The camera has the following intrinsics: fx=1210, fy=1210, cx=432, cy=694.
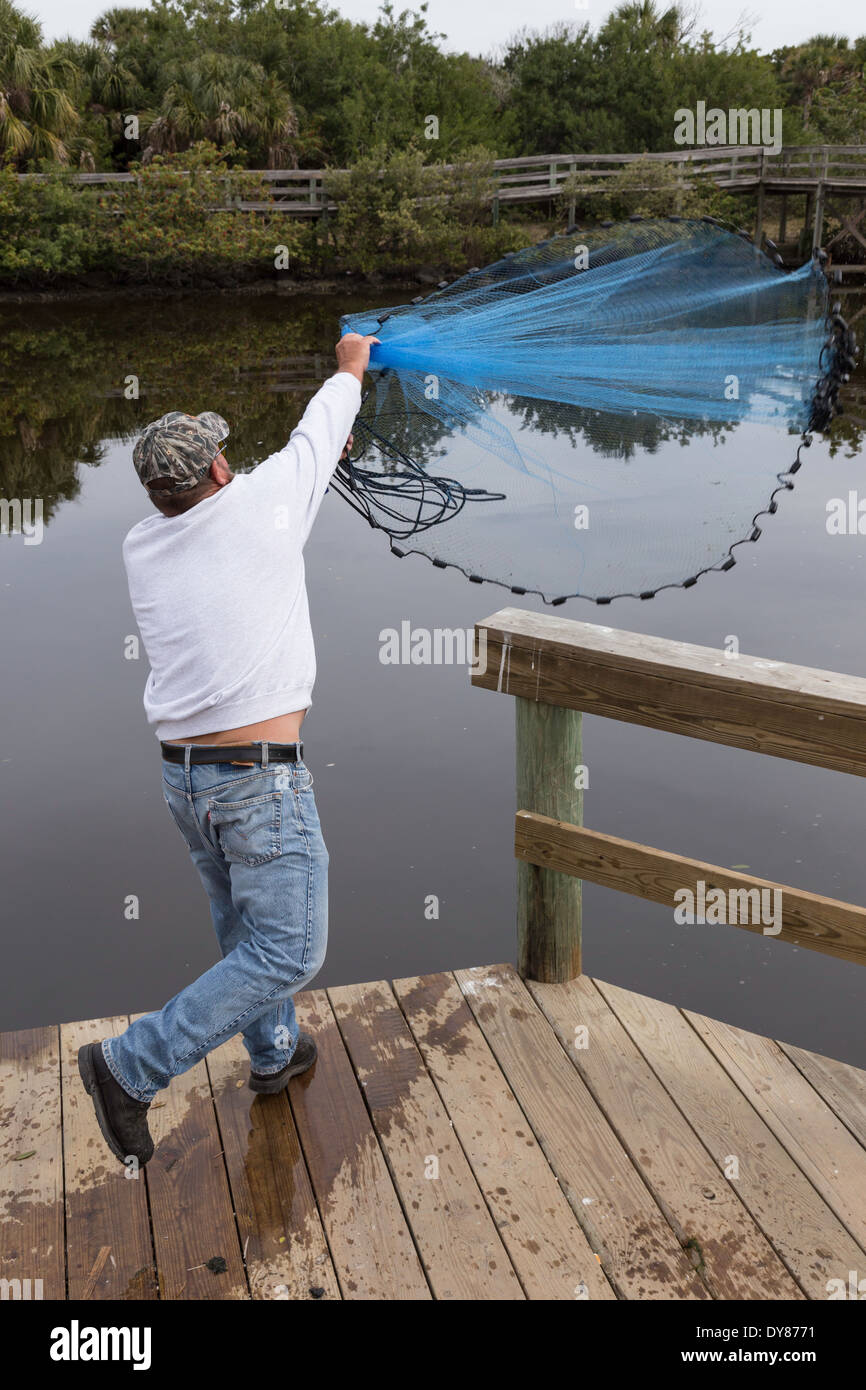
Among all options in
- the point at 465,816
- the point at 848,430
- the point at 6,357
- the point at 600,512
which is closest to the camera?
the point at 600,512

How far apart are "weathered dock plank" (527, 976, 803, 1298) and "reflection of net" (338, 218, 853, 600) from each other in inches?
52.7

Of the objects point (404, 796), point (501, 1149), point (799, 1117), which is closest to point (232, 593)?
point (501, 1149)

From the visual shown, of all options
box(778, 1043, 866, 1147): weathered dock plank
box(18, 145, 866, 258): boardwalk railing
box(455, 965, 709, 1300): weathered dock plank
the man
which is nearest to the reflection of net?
the man

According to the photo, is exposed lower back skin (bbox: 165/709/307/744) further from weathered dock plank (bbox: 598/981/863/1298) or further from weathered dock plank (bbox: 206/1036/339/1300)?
weathered dock plank (bbox: 598/981/863/1298)

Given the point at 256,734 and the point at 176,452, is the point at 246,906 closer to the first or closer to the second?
the point at 256,734

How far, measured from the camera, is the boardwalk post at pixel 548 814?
3270 mm

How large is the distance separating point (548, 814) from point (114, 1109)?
1.36 m

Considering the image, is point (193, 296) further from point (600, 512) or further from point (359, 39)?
point (600, 512)

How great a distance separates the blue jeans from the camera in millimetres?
2566

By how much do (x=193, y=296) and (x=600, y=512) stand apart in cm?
2010

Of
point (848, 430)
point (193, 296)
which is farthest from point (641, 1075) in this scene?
point (193, 296)

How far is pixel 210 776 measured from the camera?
8.42 ft

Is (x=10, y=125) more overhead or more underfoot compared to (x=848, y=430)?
more overhead

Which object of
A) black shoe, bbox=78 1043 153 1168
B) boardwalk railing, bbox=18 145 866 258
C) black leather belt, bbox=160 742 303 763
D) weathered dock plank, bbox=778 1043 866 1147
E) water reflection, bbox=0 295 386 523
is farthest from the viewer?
boardwalk railing, bbox=18 145 866 258
